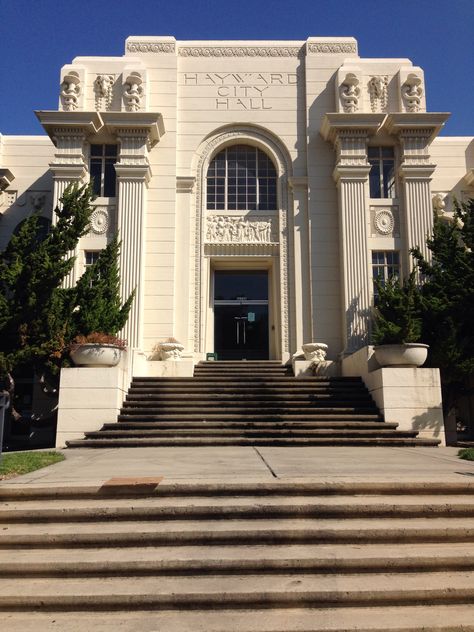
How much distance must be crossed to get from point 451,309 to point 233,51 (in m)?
12.5

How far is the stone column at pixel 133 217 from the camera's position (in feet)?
58.7

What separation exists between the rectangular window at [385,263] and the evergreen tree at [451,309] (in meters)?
2.96

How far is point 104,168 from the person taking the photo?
1930cm

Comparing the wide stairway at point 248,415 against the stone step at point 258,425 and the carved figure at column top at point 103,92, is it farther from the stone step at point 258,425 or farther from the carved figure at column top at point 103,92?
the carved figure at column top at point 103,92

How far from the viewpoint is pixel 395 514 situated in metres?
5.46

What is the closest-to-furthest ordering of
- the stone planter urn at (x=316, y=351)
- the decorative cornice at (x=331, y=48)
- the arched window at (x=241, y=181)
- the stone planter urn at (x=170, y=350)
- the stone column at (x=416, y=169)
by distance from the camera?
the stone planter urn at (x=316, y=351)
the stone planter urn at (x=170, y=350)
the stone column at (x=416, y=169)
the arched window at (x=241, y=181)
the decorative cornice at (x=331, y=48)

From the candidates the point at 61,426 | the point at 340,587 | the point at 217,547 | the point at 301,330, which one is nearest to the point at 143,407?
the point at 61,426

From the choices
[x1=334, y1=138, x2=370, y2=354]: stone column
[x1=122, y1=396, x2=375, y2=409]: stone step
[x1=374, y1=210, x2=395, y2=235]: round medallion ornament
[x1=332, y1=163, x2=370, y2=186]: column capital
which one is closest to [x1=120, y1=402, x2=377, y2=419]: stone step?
[x1=122, y1=396, x2=375, y2=409]: stone step

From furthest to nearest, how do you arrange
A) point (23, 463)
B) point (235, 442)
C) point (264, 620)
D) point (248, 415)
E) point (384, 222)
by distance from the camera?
1. point (384, 222)
2. point (248, 415)
3. point (235, 442)
4. point (23, 463)
5. point (264, 620)

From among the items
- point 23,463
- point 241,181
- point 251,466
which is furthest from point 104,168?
point 251,466

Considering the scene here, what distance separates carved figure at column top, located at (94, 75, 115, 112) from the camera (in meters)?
19.5

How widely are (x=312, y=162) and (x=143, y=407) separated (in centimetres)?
1090

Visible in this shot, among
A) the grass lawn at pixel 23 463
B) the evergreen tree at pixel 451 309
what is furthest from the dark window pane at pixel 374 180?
the grass lawn at pixel 23 463

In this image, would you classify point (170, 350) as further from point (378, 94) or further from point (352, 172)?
point (378, 94)
